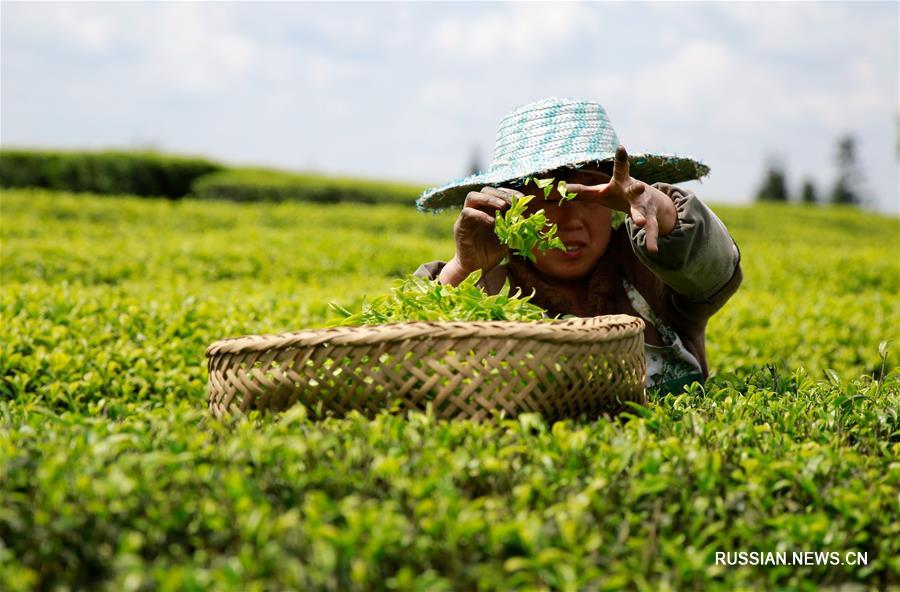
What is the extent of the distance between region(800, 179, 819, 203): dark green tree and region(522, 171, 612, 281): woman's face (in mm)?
48533

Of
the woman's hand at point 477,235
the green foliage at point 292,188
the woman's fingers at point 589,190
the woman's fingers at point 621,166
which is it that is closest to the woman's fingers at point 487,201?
the woman's hand at point 477,235

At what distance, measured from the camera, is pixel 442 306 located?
7.73 feet

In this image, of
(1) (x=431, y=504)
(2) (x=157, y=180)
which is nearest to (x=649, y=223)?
(1) (x=431, y=504)

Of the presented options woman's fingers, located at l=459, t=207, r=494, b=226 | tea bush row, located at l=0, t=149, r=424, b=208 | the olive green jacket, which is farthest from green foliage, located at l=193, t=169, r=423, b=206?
woman's fingers, located at l=459, t=207, r=494, b=226

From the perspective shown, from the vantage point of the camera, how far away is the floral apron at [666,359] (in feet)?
10.1

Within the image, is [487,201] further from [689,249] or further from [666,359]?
[666,359]

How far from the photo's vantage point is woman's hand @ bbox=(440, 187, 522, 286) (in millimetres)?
2703

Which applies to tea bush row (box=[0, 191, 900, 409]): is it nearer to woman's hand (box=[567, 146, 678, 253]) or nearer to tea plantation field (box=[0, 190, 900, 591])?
woman's hand (box=[567, 146, 678, 253])

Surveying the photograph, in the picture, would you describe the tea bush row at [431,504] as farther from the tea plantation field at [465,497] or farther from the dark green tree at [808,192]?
the dark green tree at [808,192]

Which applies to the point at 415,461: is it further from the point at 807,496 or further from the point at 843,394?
the point at 843,394

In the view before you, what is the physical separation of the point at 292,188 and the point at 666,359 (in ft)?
49.6

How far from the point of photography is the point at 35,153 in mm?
16922

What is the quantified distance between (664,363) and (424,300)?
1.13 metres

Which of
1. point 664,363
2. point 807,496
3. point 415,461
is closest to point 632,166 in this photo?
point 664,363
